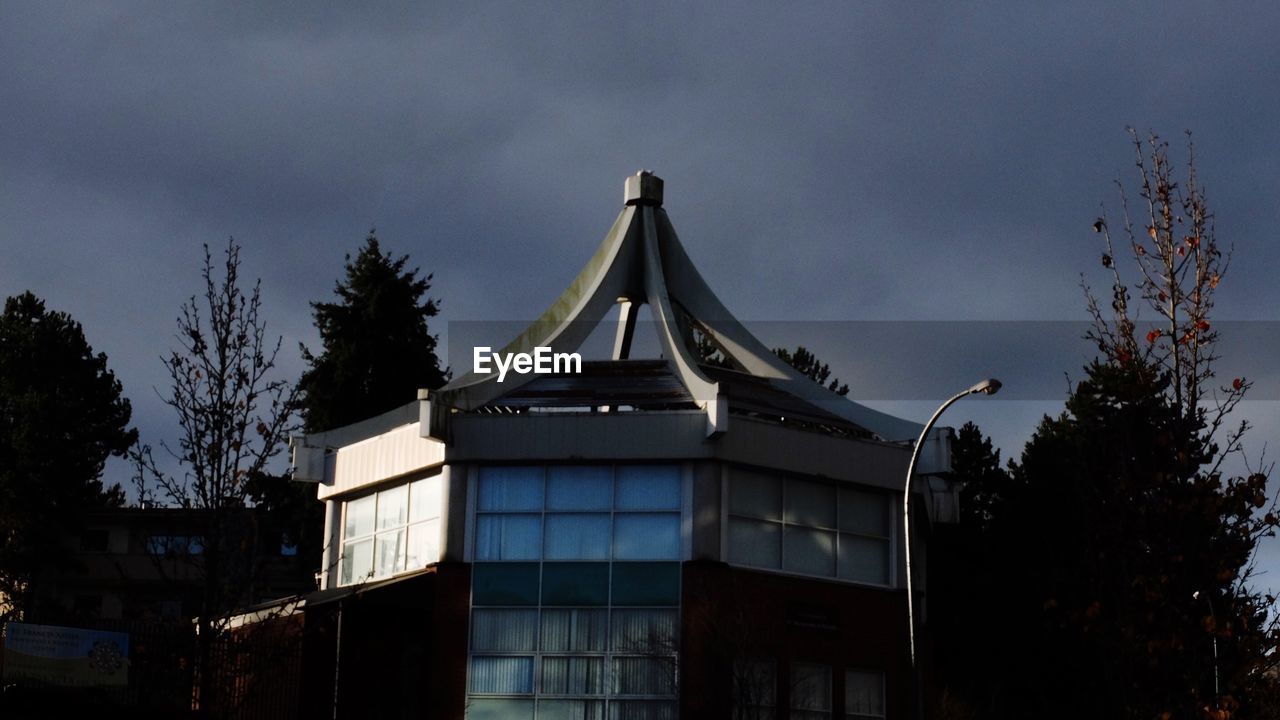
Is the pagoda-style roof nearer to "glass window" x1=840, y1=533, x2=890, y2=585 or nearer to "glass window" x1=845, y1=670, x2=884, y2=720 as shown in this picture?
"glass window" x1=840, y1=533, x2=890, y2=585

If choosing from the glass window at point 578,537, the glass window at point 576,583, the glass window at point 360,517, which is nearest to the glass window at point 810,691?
the glass window at point 576,583

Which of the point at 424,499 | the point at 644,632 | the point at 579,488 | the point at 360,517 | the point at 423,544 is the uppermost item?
the point at 579,488

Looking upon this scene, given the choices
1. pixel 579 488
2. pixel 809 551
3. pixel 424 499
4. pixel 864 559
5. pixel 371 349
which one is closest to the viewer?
pixel 579 488

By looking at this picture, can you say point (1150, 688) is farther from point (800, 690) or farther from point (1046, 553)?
point (1046, 553)

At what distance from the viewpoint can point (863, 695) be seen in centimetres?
3350

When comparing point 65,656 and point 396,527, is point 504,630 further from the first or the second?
point 65,656

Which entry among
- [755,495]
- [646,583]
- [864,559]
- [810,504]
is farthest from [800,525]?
[646,583]

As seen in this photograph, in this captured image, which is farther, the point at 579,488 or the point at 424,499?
the point at 424,499

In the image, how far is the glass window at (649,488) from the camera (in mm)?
32781

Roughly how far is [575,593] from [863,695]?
6389 mm

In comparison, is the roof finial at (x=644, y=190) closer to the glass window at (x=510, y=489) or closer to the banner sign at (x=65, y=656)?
the glass window at (x=510, y=489)

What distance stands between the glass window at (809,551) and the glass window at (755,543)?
231 millimetres

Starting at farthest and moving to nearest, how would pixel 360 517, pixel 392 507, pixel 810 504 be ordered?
pixel 360 517 → pixel 392 507 → pixel 810 504

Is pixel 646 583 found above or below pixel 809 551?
below
